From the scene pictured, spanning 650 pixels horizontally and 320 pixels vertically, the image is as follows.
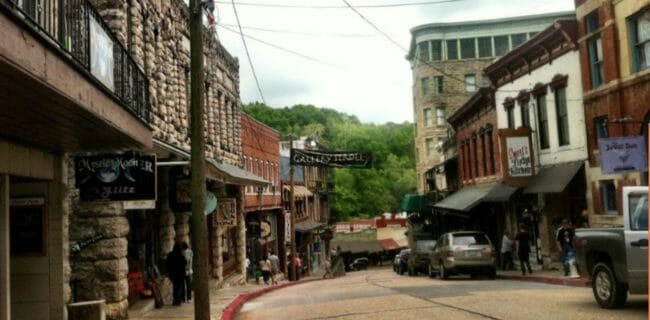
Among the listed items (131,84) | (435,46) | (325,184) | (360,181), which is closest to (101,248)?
(131,84)

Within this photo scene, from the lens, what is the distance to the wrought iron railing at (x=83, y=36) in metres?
7.31

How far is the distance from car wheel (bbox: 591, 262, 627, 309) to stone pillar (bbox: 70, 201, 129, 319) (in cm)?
883

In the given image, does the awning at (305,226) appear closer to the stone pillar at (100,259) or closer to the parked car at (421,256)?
the parked car at (421,256)

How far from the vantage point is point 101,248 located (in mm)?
13148

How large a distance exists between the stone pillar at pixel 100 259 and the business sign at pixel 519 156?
1615 centimetres

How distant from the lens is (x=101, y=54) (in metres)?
8.98

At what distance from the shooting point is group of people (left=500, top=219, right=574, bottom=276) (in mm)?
19344

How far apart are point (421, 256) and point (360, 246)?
33.6 m

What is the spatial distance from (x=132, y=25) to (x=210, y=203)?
15.3 feet

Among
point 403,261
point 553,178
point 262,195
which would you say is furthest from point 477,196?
point 262,195

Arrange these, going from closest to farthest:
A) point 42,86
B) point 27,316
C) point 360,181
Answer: point 42,86
point 27,316
point 360,181

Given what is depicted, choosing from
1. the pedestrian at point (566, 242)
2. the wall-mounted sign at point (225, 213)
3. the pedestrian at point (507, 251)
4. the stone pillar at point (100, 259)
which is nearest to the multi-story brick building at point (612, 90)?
the pedestrian at point (566, 242)

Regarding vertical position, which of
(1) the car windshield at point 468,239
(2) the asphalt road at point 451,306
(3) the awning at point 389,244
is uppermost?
(1) the car windshield at point 468,239

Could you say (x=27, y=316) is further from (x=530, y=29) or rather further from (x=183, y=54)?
(x=530, y=29)
